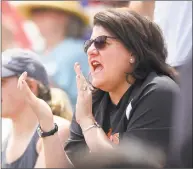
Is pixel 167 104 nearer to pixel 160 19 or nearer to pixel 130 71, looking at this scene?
pixel 130 71

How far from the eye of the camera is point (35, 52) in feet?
8.91

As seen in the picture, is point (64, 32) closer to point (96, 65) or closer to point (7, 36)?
point (7, 36)

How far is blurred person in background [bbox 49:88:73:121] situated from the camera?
95.7 inches

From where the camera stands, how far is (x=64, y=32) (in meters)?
2.86

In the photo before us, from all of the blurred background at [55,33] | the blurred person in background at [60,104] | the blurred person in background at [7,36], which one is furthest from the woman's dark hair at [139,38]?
the blurred person in background at [7,36]

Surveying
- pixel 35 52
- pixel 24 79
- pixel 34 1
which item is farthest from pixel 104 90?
pixel 34 1

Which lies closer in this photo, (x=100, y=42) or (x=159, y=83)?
(x=159, y=83)

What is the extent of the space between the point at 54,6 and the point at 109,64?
841mm

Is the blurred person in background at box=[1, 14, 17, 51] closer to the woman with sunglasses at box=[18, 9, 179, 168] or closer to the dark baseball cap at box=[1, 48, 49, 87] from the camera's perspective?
the dark baseball cap at box=[1, 48, 49, 87]

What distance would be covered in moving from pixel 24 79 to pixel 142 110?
633 millimetres

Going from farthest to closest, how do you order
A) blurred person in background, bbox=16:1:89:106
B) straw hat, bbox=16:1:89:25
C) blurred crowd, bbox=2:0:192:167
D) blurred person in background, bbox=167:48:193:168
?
1. straw hat, bbox=16:1:89:25
2. blurred person in background, bbox=16:1:89:106
3. blurred crowd, bbox=2:0:192:167
4. blurred person in background, bbox=167:48:193:168

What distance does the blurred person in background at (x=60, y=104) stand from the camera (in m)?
2.43

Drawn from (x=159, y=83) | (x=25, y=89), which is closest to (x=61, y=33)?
(x=25, y=89)

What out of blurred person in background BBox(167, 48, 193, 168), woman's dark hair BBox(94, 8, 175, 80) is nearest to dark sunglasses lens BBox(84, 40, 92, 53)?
woman's dark hair BBox(94, 8, 175, 80)
